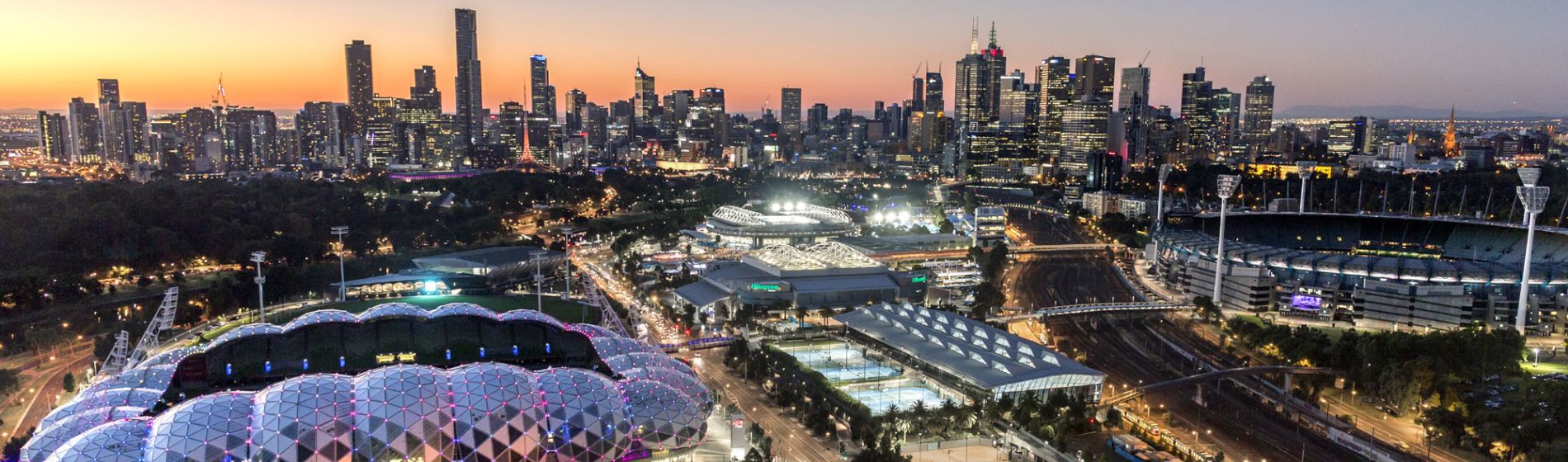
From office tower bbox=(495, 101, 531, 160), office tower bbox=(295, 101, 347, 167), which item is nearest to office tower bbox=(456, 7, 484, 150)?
office tower bbox=(495, 101, 531, 160)

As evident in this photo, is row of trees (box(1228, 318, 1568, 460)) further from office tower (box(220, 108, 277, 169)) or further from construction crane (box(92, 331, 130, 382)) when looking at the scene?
office tower (box(220, 108, 277, 169))

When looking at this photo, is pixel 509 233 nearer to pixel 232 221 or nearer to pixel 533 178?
pixel 232 221

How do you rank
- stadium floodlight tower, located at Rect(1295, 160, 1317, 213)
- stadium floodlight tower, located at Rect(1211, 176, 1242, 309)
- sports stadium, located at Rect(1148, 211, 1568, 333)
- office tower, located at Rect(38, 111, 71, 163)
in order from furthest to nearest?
office tower, located at Rect(38, 111, 71, 163)
stadium floodlight tower, located at Rect(1295, 160, 1317, 213)
stadium floodlight tower, located at Rect(1211, 176, 1242, 309)
sports stadium, located at Rect(1148, 211, 1568, 333)

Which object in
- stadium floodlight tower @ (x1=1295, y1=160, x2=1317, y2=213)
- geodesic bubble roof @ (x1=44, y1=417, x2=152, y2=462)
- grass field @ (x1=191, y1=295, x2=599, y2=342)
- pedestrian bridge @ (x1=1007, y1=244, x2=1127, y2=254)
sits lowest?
pedestrian bridge @ (x1=1007, y1=244, x2=1127, y2=254)

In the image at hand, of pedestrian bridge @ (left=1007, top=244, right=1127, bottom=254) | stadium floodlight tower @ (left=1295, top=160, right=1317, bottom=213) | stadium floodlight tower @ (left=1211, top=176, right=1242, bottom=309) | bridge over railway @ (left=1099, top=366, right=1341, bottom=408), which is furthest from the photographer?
stadium floodlight tower @ (left=1295, top=160, right=1317, bottom=213)

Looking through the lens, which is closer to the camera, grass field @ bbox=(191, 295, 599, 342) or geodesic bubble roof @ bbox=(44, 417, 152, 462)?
geodesic bubble roof @ bbox=(44, 417, 152, 462)

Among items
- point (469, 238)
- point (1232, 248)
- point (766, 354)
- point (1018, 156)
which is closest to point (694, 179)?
point (1018, 156)
